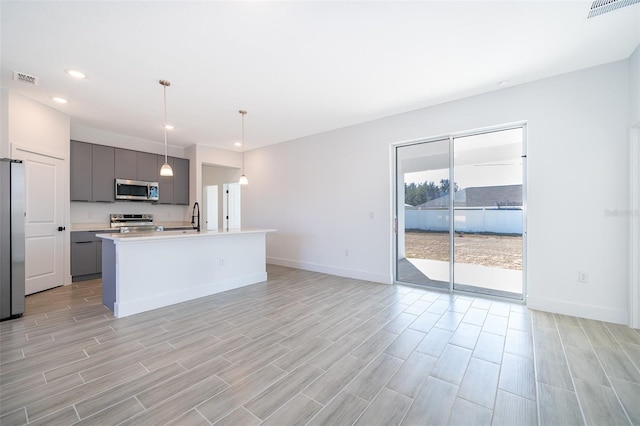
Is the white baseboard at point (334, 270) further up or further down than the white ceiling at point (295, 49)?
further down

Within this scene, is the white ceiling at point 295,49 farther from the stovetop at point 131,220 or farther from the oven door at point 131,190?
the stovetop at point 131,220

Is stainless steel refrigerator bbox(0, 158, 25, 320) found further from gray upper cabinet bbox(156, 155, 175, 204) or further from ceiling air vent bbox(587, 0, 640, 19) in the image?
ceiling air vent bbox(587, 0, 640, 19)

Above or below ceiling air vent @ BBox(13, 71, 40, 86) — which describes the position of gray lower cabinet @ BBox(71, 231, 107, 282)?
below

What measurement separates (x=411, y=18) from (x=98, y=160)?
234 inches

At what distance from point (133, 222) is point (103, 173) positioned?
1.16m

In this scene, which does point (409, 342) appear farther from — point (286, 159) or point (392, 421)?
point (286, 159)

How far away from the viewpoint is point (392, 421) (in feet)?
5.12

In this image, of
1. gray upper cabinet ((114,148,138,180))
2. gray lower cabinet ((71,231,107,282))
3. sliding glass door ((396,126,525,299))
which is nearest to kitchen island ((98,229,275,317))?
gray lower cabinet ((71,231,107,282))

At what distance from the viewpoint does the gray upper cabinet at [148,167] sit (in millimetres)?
5719

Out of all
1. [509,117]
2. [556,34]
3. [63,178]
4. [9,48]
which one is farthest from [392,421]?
[63,178]

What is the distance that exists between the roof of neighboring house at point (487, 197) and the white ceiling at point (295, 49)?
4.56 feet

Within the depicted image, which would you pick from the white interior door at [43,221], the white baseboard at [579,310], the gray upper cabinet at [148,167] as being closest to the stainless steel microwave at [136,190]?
the gray upper cabinet at [148,167]

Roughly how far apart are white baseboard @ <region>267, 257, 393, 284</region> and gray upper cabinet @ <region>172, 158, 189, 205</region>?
2.60 meters

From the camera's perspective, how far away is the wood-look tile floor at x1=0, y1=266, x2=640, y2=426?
1.63 metres
